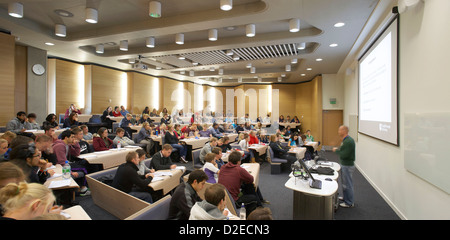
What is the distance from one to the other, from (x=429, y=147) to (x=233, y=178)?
9.34 feet

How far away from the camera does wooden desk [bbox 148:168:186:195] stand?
11.9 feet

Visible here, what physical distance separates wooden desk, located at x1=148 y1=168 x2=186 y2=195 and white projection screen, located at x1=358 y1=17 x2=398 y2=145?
4363mm

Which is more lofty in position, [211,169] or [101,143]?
[101,143]

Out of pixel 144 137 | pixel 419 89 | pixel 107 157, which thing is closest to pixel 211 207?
pixel 419 89

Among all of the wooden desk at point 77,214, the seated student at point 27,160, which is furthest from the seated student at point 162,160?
the wooden desk at point 77,214

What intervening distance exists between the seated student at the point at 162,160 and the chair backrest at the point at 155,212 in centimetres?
205

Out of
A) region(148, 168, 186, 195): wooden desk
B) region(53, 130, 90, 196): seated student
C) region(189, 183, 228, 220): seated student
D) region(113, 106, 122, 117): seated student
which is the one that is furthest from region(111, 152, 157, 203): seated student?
region(113, 106, 122, 117): seated student

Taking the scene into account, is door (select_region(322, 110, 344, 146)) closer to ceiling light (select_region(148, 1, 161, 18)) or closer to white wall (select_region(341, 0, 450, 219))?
white wall (select_region(341, 0, 450, 219))

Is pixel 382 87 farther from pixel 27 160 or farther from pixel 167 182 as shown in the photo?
pixel 27 160

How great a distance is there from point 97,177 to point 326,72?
11.3 metres

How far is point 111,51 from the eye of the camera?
974 cm

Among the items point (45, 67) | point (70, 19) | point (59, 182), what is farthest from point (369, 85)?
point (45, 67)

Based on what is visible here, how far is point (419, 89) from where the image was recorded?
3338mm

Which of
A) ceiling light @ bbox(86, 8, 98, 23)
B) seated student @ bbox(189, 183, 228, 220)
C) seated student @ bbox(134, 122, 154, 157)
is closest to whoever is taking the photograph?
seated student @ bbox(189, 183, 228, 220)
